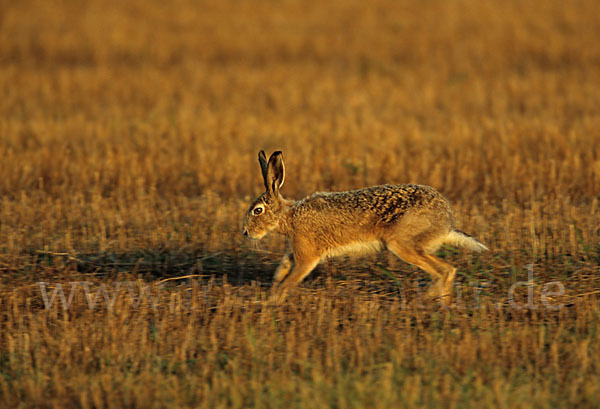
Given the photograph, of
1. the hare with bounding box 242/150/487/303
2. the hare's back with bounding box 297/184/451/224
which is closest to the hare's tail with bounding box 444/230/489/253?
the hare with bounding box 242/150/487/303

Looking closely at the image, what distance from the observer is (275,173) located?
6.48 meters

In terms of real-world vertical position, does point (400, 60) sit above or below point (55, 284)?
above

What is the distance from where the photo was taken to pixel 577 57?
1934 centimetres

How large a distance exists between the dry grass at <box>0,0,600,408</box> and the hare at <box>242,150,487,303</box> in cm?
33

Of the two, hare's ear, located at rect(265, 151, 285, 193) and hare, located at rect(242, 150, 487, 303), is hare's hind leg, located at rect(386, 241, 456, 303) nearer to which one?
hare, located at rect(242, 150, 487, 303)

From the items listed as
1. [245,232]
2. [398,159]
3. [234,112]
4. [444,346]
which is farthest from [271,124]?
[444,346]

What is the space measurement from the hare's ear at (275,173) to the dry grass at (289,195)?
948 mm

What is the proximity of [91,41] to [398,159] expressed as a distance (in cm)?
1334

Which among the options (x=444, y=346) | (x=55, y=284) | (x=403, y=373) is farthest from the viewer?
(x=55, y=284)

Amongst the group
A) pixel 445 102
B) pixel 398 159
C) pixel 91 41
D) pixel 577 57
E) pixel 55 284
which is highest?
pixel 91 41

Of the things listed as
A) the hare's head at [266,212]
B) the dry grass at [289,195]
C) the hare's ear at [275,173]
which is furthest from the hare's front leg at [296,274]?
the hare's ear at [275,173]

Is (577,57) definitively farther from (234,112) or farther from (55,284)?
(55,284)

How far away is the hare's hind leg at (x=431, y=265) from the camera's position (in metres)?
6.16

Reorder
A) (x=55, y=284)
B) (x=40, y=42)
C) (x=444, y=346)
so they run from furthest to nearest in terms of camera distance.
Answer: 1. (x=40, y=42)
2. (x=55, y=284)
3. (x=444, y=346)
